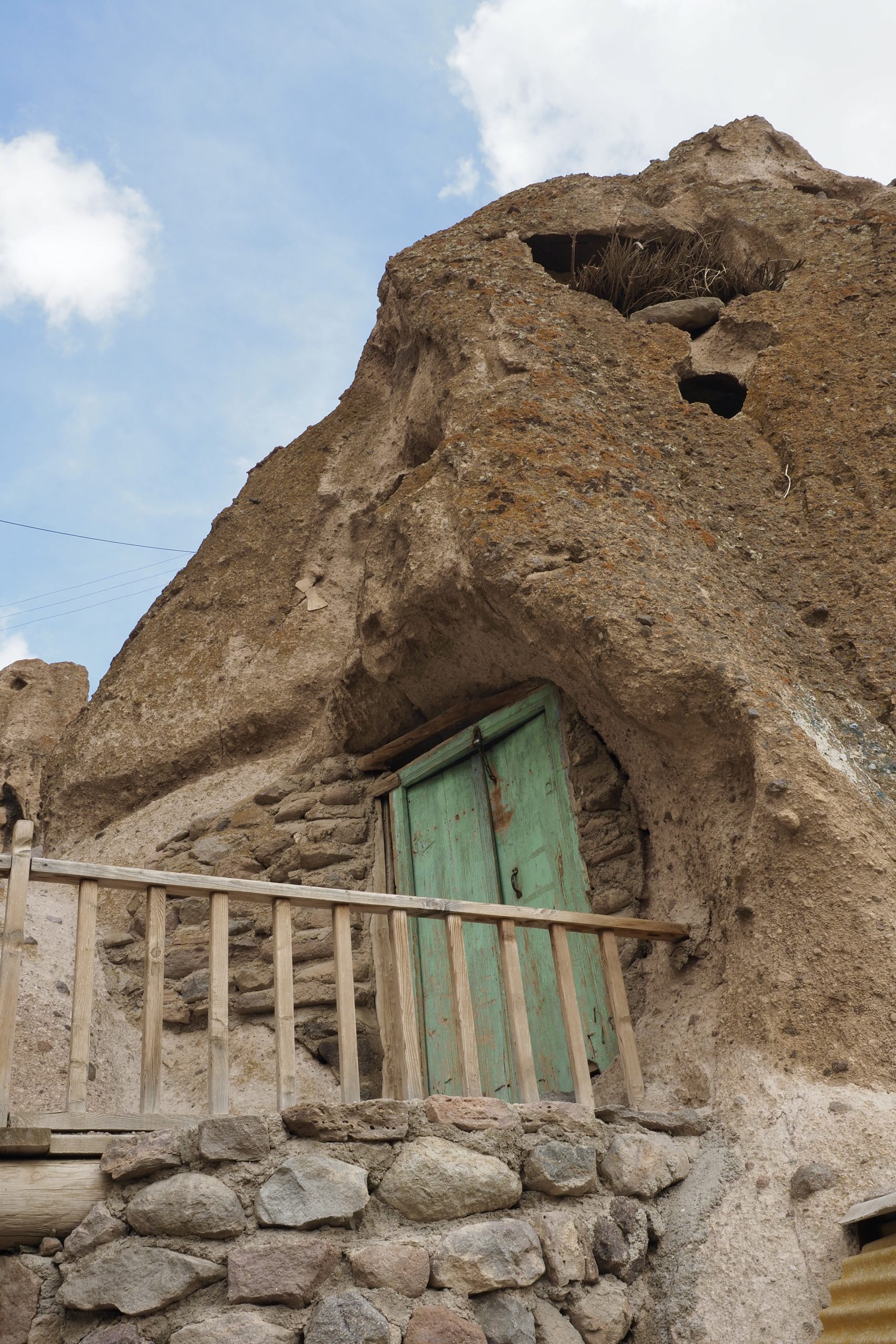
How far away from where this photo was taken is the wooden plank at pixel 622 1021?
11.1 ft

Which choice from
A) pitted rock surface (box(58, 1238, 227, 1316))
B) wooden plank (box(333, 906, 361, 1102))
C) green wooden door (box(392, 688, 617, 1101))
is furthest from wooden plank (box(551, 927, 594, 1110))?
pitted rock surface (box(58, 1238, 227, 1316))

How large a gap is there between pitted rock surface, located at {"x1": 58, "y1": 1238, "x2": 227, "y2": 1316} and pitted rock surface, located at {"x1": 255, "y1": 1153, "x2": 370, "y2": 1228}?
0.56 feet

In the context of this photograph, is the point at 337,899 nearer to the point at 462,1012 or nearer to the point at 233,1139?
the point at 462,1012

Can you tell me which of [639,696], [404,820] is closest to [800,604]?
[639,696]

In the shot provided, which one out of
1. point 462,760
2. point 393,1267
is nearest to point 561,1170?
point 393,1267

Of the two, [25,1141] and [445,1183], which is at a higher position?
[25,1141]

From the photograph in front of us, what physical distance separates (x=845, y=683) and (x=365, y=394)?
153 inches

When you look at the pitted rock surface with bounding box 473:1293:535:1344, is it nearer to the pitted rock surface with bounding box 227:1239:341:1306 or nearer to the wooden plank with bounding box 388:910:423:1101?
the pitted rock surface with bounding box 227:1239:341:1306

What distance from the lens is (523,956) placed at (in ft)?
14.0

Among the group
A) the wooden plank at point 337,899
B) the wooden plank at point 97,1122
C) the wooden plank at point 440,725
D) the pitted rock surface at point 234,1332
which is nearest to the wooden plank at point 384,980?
the wooden plank at point 440,725

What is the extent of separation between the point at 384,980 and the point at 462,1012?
138cm

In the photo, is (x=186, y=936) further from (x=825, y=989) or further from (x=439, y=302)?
(x=439, y=302)

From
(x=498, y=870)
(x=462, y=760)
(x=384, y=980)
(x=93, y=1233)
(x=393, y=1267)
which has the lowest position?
(x=393, y=1267)

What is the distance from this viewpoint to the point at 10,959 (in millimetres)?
2709
